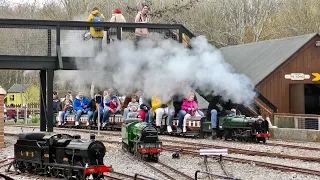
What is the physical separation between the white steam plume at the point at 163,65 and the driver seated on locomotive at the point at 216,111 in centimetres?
50

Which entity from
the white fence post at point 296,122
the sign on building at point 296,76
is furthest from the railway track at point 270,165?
the sign on building at point 296,76

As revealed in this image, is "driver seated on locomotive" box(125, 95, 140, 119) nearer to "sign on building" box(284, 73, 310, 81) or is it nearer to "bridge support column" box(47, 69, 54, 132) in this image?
"bridge support column" box(47, 69, 54, 132)

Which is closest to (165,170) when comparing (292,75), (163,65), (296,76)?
(163,65)

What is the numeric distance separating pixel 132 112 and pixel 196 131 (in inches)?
117

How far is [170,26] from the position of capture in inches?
945

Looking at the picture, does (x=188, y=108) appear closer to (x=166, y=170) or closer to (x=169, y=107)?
(x=169, y=107)

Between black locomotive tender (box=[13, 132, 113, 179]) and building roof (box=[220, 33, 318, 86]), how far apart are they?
17.0 m

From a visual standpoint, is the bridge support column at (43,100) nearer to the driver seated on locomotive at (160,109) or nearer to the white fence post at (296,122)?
the driver seated on locomotive at (160,109)

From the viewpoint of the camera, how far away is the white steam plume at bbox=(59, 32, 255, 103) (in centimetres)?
2352

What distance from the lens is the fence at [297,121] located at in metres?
25.8

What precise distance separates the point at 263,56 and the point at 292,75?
3.08 metres

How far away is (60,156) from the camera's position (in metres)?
14.7

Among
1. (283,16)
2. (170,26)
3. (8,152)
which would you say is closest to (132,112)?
(170,26)

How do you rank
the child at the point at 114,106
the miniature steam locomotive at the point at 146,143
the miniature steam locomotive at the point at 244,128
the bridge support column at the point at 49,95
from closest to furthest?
the miniature steam locomotive at the point at 146,143 < the miniature steam locomotive at the point at 244,128 < the bridge support column at the point at 49,95 < the child at the point at 114,106
